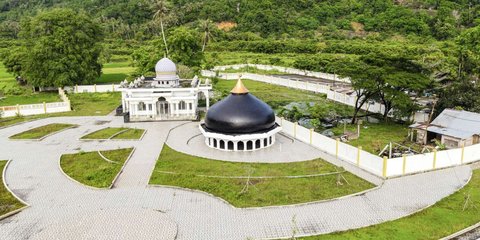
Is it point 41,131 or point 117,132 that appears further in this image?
point 41,131

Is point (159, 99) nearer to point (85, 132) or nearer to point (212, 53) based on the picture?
point (85, 132)

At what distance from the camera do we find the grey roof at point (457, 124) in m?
30.1

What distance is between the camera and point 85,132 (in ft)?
124

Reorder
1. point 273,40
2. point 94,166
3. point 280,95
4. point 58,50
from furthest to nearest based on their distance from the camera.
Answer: point 273,40 → point 280,95 → point 58,50 → point 94,166

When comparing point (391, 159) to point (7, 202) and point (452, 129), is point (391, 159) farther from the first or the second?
point (7, 202)

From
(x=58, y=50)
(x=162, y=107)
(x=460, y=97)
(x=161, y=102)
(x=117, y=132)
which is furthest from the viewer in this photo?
(x=58, y=50)

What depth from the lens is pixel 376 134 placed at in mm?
35656

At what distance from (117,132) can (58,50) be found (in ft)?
78.0

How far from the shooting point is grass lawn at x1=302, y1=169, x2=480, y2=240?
18.7 m

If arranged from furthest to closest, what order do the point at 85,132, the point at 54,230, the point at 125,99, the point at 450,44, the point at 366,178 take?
the point at 450,44
the point at 125,99
the point at 85,132
the point at 366,178
the point at 54,230

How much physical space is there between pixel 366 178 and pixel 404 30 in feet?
277

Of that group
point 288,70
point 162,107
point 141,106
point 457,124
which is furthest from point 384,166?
point 288,70

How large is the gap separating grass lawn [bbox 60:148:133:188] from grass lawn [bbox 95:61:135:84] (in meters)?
35.8

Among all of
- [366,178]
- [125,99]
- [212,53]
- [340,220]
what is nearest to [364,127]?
[366,178]
